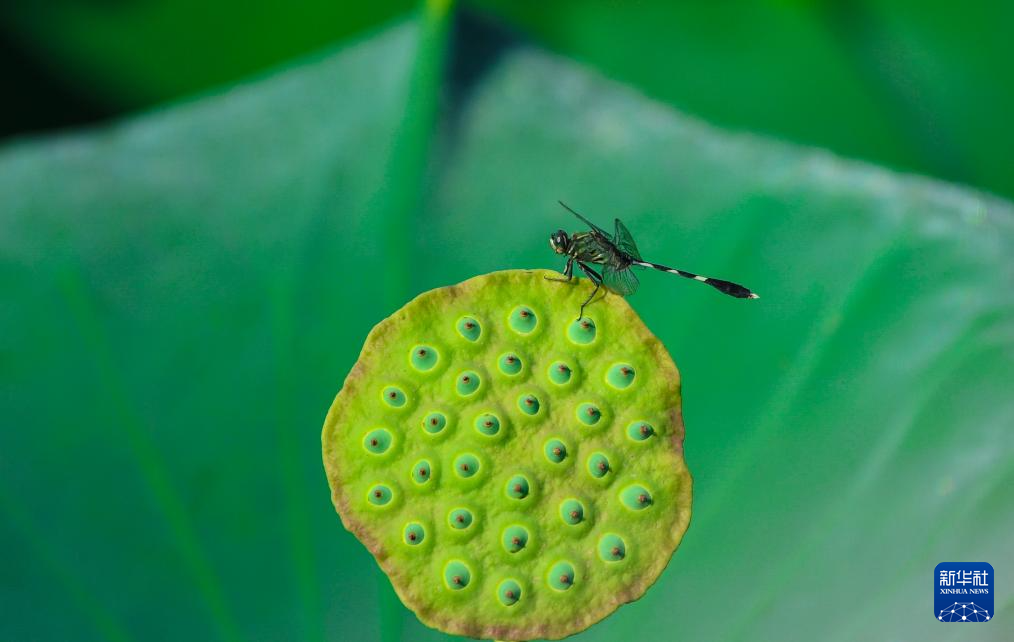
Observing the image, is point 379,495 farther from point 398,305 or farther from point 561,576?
point 398,305

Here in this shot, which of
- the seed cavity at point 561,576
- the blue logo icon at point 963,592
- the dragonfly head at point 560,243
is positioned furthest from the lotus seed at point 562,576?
the blue logo icon at point 963,592

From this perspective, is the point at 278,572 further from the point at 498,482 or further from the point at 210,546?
the point at 498,482

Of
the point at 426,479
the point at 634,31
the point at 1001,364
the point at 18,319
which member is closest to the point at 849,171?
the point at 1001,364

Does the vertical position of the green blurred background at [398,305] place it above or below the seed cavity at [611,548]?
above

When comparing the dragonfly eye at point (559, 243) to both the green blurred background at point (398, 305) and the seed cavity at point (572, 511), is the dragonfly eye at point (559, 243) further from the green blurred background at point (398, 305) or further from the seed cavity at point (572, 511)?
the green blurred background at point (398, 305)

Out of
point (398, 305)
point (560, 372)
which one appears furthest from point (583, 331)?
point (398, 305)

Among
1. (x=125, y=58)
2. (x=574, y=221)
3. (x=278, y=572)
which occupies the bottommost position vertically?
(x=278, y=572)
